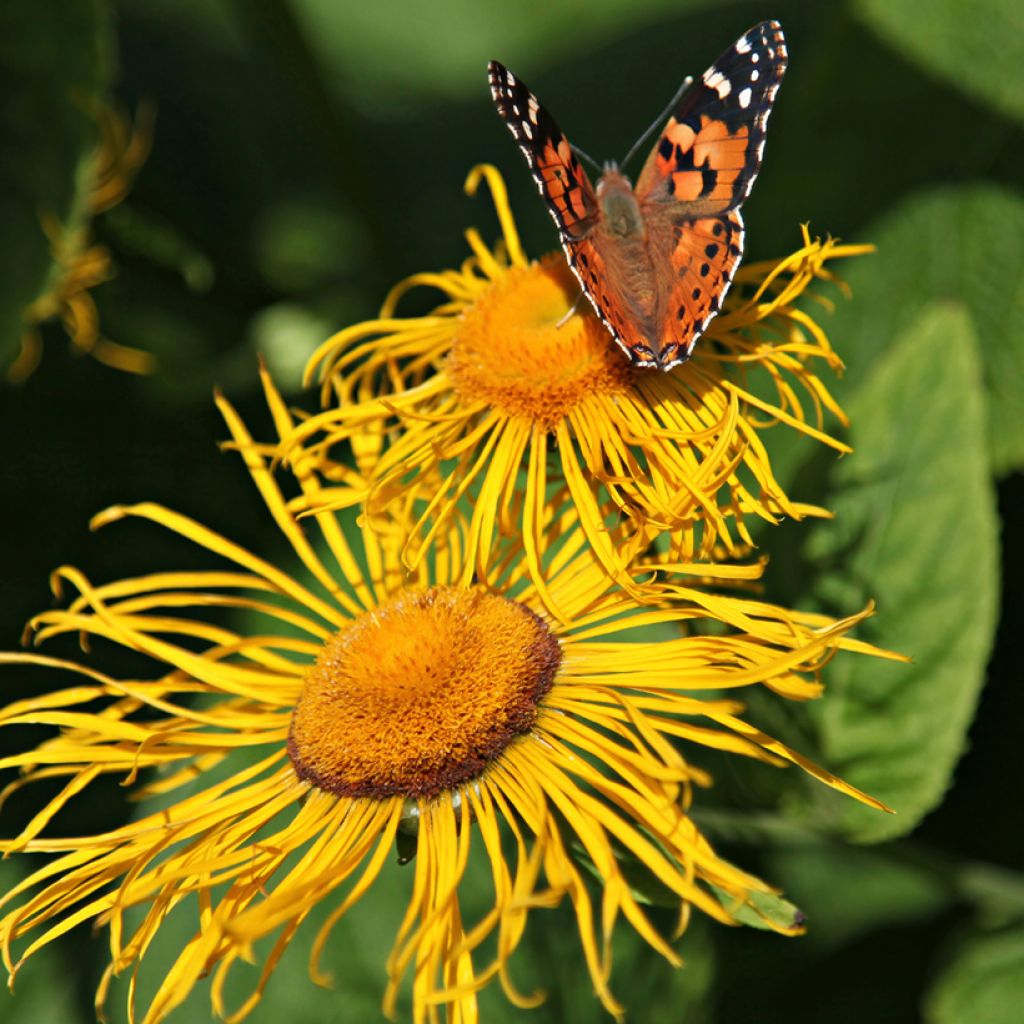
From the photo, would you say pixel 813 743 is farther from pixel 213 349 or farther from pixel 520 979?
pixel 213 349

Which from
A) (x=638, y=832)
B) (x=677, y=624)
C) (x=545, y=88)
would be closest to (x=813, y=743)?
(x=677, y=624)

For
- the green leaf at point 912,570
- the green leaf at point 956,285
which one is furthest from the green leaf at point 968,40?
the green leaf at point 912,570

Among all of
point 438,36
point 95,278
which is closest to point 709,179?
point 95,278

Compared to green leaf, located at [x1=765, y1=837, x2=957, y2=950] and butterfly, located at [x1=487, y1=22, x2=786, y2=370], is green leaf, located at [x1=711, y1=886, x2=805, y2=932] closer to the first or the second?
butterfly, located at [x1=487, y1=22, x2=786, y2=370]

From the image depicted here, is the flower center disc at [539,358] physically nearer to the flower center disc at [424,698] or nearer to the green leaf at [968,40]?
the flower center disc at [424,698]

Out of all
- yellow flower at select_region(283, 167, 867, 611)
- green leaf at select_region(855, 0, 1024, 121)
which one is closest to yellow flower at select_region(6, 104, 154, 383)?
yellow flower at select_region(283, 167, 867, 611)

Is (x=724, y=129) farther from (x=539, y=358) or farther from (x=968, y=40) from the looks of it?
(x=968, y=40)

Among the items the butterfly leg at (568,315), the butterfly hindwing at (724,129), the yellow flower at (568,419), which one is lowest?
the yellow flower at (568,419)
